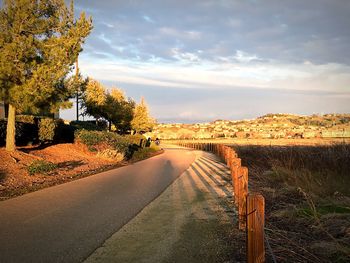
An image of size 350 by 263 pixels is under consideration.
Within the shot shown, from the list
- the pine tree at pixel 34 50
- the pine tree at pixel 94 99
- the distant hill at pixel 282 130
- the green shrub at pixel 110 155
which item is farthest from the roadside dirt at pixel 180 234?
the distant hill at pixel 282 130

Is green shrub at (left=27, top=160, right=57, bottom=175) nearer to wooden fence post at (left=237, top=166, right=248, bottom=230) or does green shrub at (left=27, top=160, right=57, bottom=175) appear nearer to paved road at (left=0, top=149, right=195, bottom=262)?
paved road at (left=0, top=149, right=195, bottom=262)

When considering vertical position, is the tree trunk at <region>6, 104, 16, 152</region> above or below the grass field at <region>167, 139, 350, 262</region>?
above

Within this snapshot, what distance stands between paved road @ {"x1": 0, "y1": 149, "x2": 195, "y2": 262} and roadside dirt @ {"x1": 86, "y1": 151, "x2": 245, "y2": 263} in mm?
305

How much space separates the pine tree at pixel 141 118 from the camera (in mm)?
54756

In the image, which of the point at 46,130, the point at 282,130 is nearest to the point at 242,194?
the point at 46,130

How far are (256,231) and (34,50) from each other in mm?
13979

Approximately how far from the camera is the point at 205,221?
771cm

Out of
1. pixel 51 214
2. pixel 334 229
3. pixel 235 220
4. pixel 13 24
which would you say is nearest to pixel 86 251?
pixel 51 214

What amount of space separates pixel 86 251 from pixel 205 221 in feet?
9.06

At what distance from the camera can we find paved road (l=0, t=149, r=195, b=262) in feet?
19.0

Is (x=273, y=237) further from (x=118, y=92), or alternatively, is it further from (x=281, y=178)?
(x=118, y=92)

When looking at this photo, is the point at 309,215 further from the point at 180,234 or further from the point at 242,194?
the point at 180,234

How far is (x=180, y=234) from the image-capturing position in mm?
6727

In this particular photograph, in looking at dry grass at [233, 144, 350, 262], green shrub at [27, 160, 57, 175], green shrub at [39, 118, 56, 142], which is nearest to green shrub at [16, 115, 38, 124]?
green shrub at [39, 118, 56, 142]
